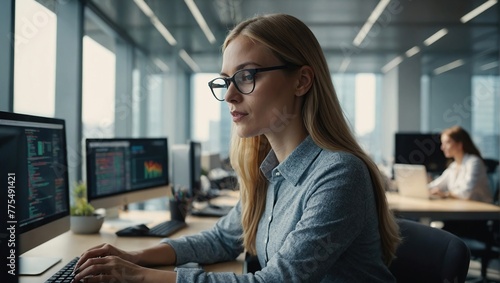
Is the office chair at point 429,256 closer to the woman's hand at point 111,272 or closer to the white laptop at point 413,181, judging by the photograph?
the woman's hand at point 111,272

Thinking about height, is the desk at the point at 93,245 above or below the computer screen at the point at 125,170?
below

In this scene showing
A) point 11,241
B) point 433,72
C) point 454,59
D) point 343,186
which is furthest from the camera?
point 433,72

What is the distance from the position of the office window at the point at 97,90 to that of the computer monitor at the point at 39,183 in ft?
7.27

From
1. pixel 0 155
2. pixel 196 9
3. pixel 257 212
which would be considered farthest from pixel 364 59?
pixel 0 155

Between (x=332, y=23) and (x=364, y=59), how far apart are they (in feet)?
8.42

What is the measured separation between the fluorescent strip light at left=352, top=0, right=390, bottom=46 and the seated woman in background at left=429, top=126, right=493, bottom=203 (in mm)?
1678

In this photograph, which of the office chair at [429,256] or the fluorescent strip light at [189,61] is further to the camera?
the fluorescent strip light at [189,61]

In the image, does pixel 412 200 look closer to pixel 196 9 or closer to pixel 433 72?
pixel 196 9

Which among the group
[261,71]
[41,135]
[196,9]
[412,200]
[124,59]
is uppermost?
[196,9]

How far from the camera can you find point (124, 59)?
5.80m

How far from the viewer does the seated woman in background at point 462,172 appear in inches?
144

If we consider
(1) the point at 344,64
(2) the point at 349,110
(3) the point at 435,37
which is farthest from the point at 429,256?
(2) the point at 349,110

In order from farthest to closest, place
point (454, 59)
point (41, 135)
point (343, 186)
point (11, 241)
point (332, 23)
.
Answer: point (454, 59) < point (332, 23) < point (41, 135) < point (343, 186) < point (11, 241)

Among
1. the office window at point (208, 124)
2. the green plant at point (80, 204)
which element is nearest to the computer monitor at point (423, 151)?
the green plant at point (80, 204)
